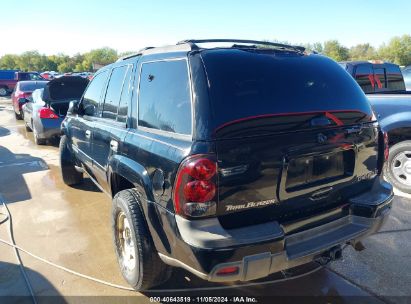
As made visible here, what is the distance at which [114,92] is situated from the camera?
11.9ft

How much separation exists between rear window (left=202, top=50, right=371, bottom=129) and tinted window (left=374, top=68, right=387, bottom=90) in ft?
14.8

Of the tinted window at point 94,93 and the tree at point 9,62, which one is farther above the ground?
the tree at point 9,62

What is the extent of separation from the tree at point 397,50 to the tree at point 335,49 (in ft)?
26.4

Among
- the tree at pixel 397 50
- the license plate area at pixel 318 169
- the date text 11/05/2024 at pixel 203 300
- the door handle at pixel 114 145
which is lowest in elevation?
the date text 11/05/2024 at pixel 203 300

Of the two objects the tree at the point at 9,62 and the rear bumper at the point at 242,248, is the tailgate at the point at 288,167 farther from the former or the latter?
the tree at the point at 9,62

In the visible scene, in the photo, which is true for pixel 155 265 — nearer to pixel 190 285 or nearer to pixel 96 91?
pixel 190 285

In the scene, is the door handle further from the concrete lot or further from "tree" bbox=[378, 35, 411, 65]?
"tree" bbox=[378, 35, 411, 65]

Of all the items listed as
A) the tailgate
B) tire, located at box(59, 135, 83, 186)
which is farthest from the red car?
the tailgate

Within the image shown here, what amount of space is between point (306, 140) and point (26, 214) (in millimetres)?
3950

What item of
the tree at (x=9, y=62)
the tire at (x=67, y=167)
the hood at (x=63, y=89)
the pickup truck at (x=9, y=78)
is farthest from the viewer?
the tree at (x=9, y=62)

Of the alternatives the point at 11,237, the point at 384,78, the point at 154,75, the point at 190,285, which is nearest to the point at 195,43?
the point at 154,75

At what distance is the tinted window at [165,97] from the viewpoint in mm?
2404

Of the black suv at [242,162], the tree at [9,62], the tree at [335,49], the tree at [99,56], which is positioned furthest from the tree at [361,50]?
the black suv at [242,162]

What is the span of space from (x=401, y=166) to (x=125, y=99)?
4180mm
